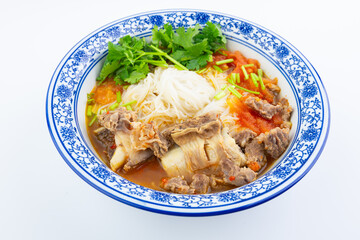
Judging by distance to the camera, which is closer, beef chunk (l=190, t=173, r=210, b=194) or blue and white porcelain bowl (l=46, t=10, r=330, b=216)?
blue and white porcelain bowl (l=46, t=10, r=330, b=216)

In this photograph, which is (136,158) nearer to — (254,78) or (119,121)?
(119,121)

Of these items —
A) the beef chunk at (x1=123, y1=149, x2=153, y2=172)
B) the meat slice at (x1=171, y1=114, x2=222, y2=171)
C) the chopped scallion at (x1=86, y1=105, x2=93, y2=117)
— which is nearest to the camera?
the meat slice at (x1=171, y1=114, x2=222, y2=171)

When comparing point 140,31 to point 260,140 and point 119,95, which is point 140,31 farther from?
point 260,140

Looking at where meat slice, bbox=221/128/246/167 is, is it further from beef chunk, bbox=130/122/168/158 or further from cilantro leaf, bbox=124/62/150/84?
cilantro leaf, bbox=124/62/150/84

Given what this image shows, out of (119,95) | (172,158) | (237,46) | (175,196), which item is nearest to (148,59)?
(119,95)

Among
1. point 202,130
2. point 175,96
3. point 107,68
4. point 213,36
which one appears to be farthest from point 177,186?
point 213,36

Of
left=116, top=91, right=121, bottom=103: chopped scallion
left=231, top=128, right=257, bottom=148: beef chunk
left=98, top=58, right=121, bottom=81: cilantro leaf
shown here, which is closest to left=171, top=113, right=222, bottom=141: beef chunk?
left=231, top=128, right=257, bottom=148: beef chunk

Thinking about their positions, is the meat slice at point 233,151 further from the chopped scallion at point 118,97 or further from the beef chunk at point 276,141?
the chopped scallion at point 118,97
